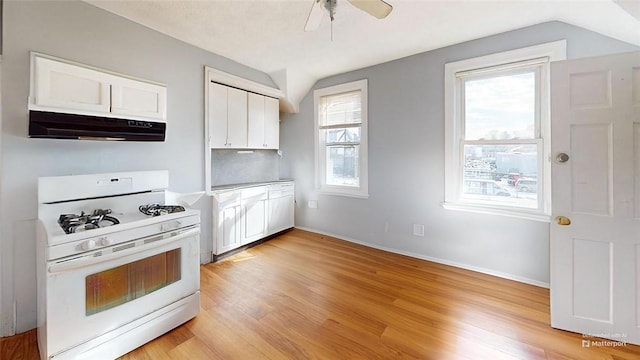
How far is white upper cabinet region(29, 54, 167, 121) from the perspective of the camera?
1.74 metres

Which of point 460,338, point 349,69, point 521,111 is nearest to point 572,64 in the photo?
point 521,111

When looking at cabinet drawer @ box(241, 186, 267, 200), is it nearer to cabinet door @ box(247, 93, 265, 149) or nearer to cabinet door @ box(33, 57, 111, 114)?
cabinet door @ box(247, 93, 265, 149)

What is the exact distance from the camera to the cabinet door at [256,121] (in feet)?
11.8

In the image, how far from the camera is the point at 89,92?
196 centimetres

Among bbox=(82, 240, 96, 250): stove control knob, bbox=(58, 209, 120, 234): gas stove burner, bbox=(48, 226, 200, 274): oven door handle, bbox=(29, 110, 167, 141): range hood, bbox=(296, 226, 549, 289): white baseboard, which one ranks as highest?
bbox=(29, 110, 167, 141): range hood

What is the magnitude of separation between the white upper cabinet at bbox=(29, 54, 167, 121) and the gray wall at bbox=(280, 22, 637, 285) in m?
2.57

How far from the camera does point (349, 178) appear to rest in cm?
399

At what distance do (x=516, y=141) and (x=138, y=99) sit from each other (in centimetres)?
375

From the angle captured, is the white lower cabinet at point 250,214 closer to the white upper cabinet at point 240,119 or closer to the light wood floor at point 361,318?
the light wood floor at point 361,318

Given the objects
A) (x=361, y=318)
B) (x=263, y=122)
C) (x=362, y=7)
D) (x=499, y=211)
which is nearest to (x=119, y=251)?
(x=361, y=318)

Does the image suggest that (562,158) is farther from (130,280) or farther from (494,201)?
(130,280)

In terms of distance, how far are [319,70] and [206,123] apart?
72.5 inches

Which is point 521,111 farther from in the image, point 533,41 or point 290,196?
point 290,196

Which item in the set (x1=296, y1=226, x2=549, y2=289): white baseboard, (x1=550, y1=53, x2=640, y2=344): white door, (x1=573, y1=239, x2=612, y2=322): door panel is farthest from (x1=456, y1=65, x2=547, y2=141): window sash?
(x1=296, y1=226, x2=549, y2=289): white baseboard
